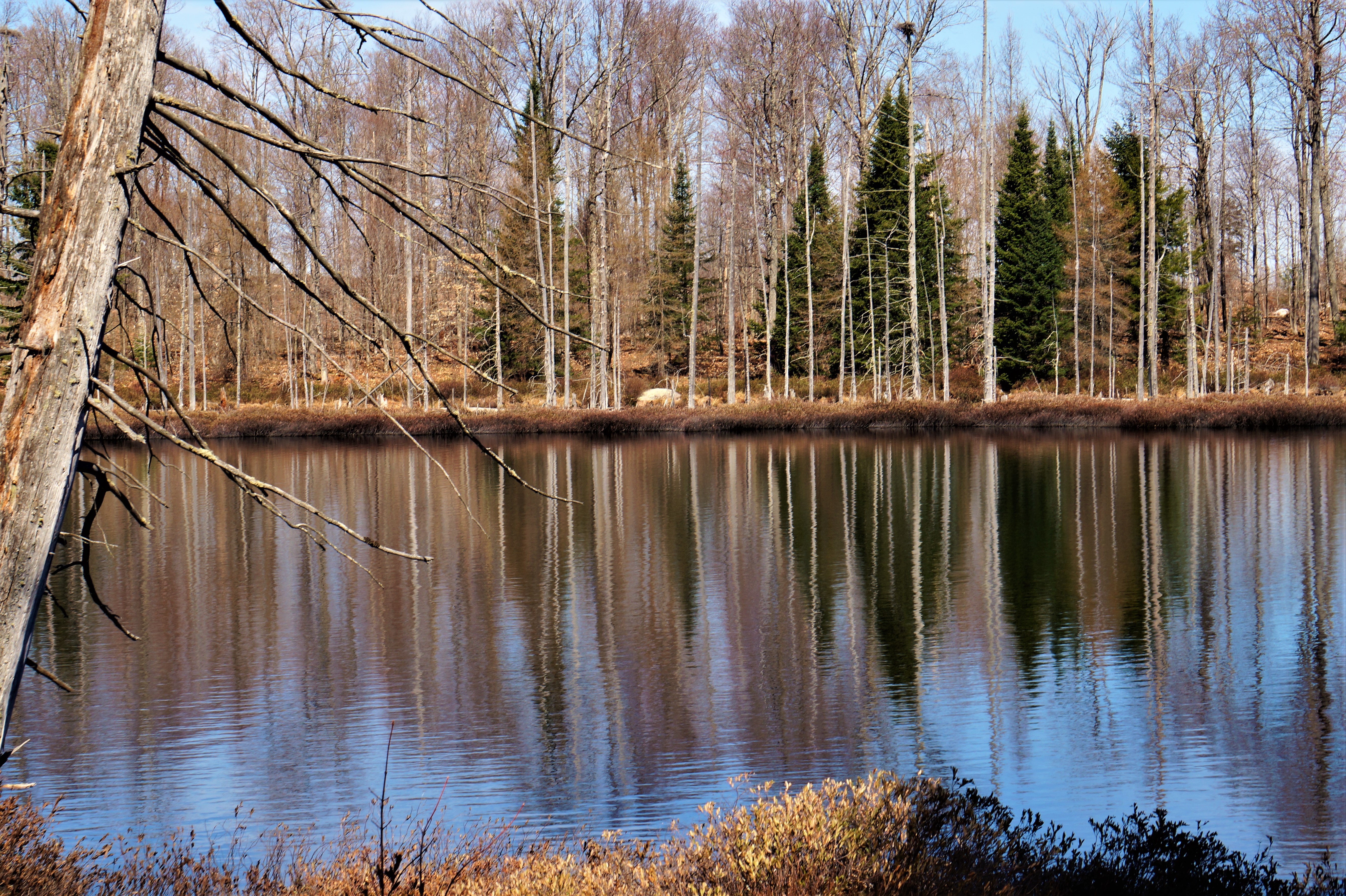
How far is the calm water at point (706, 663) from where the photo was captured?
275 inches

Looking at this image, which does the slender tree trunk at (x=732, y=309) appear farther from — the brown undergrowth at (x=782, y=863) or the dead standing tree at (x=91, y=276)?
the dead standing tree at (x=91, y=276)

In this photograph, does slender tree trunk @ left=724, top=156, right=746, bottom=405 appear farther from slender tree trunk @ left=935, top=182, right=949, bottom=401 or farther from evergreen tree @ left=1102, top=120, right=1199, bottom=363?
evergreen tree @ left=1102, top=120, right=1199, bottom=363

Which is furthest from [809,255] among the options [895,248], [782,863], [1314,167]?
[782,863]

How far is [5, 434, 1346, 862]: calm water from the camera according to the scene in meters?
6.98

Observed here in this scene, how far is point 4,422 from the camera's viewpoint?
9.37 ft

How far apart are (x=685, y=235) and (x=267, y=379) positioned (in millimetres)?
21481

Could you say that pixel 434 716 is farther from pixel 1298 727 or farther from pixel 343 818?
pixel 1298 727

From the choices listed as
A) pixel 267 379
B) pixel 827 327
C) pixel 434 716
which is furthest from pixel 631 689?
pixel 267 379

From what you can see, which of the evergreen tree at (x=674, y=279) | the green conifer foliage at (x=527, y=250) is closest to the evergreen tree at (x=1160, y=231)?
the evergreen tree at (x=674, y=279)

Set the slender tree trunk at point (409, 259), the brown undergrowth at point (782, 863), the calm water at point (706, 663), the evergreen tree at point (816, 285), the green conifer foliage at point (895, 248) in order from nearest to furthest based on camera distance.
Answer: the brown undergrowth at point (782, 863)
the calm water at point (706, 663)
the slender tree trunk at point (409, 259)
the green conifer foliage at point (895, 248)
the evergreen tree at point (816, 285)

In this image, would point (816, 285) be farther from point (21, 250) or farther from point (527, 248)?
point (21, 250)

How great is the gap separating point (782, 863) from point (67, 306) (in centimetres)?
302

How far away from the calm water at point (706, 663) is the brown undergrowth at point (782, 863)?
1.18m

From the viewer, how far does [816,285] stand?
5219cm
